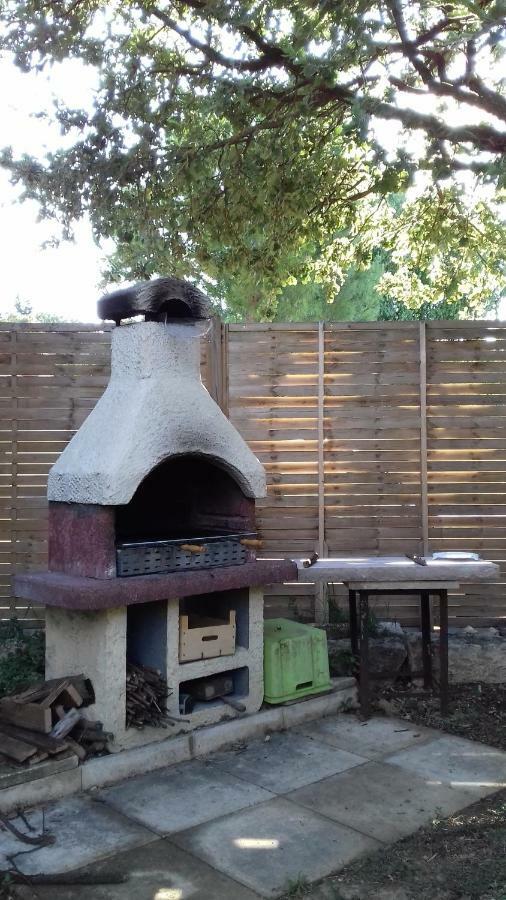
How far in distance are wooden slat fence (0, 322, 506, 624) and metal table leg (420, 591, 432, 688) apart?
29.9 inches

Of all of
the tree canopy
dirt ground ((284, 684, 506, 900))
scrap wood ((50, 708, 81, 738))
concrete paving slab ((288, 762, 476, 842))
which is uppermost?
the tree canopy

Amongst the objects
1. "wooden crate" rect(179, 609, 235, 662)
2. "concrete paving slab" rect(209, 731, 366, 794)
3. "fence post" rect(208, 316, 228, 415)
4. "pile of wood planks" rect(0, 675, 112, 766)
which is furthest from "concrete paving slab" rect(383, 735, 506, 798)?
"fence post" rect(208, 316, 228, 415)

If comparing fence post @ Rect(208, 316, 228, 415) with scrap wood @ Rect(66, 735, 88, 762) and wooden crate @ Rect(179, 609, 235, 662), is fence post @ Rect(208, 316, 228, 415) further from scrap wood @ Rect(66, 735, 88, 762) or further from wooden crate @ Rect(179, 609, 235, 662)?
scrap wood @ Rect(66, 735, 88, 762)

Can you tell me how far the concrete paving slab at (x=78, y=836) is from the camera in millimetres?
3391

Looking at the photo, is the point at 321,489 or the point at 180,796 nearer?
the point at 180,796

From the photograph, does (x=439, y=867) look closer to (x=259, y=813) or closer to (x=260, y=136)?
(x=259, y=813)

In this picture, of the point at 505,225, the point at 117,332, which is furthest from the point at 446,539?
the point at 505,225

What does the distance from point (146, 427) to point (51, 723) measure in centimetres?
176

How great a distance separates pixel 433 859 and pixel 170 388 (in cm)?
295

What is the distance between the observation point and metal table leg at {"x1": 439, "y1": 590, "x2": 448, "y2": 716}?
5.39 metres

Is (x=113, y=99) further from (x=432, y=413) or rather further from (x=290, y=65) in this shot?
(x=432, y=413)

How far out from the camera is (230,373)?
657cm

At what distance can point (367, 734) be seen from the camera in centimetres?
512

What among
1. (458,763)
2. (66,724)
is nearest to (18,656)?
(66,724)
